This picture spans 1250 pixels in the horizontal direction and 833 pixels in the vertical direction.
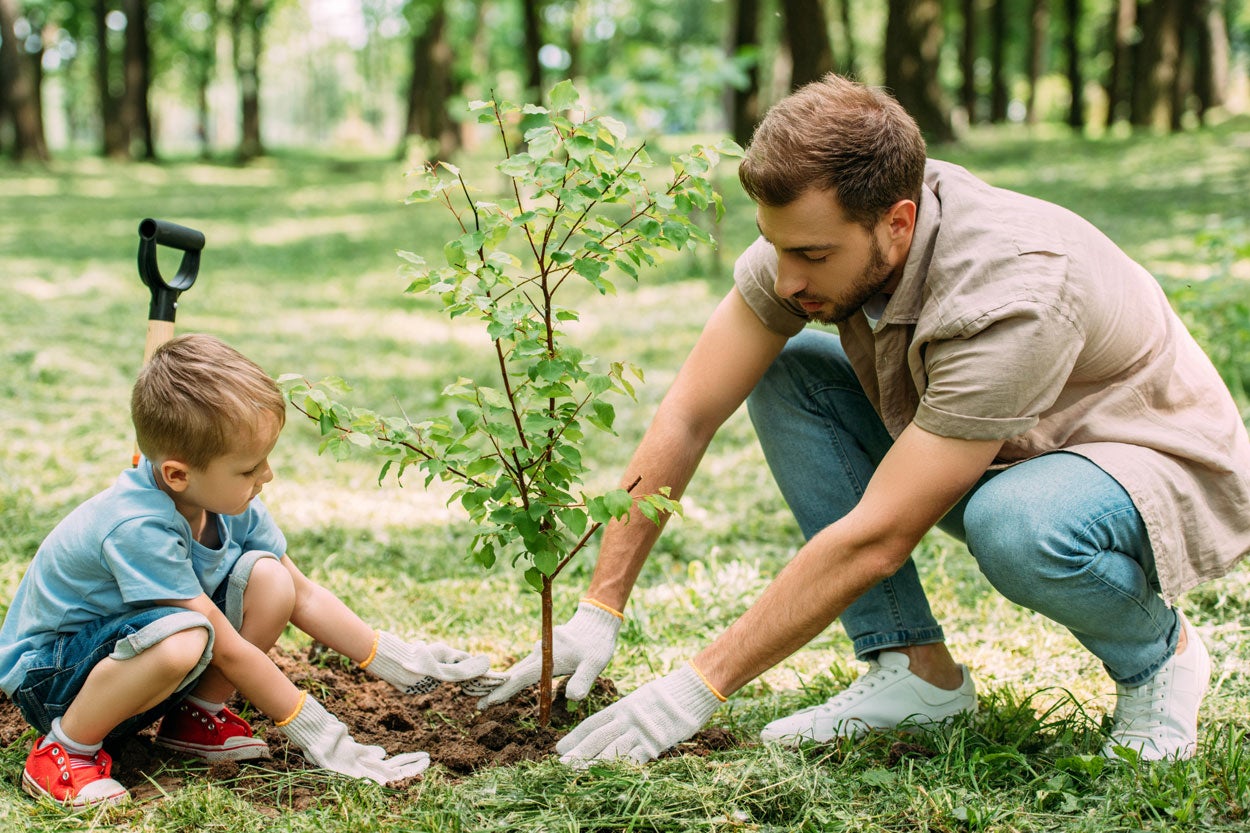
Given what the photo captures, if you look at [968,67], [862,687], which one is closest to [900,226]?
[862,687]

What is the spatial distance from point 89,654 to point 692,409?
1458 mm

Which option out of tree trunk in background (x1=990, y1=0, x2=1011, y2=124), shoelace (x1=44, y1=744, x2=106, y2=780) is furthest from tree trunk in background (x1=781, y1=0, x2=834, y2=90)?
tree trunk in background (x1=990, y1=0, x2=1011, y2=124)

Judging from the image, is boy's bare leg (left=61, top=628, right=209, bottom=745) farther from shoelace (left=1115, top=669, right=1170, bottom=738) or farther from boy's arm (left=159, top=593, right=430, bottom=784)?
shoelace (left=1115, top=669, right=1170, bottom=738)

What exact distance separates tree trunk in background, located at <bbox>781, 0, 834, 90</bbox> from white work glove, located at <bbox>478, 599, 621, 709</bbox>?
10.1 meters

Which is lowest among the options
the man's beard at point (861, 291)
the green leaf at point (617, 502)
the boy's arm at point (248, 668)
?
the boy's arm at point (248, 668)

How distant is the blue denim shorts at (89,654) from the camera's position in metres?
2.29

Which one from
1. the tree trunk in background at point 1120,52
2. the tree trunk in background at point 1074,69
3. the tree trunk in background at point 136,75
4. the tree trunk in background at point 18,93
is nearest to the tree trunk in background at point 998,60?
the tree trunk in background at point 1074,69

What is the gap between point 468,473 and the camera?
238 centimetres

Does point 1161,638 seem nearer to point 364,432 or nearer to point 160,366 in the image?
point 364,432

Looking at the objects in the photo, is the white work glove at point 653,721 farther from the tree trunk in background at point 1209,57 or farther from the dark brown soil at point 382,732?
the tree trunk in background at point 1209,57

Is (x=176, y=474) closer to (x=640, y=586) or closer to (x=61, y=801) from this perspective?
(x=61, y=801)

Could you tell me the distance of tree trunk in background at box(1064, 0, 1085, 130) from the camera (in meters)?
23.2

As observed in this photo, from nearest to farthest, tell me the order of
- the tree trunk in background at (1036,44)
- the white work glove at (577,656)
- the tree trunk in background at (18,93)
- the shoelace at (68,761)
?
the shoelace at (68,761)
the white work glove at (577,656)
the tree trunk in background at (18,93)
the tree trunk in background at (1036,44)

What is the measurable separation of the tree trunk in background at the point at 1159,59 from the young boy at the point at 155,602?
19384 mm
